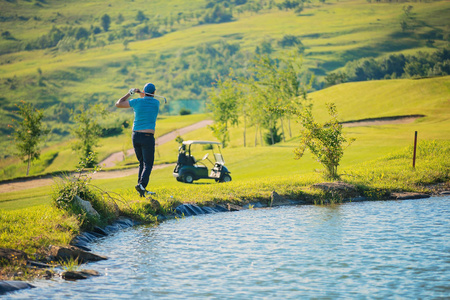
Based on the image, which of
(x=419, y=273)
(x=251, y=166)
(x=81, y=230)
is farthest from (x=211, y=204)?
(x=251, y=166)

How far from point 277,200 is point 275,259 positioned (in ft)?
24.6

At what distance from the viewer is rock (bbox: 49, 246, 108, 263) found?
10119 millimetres

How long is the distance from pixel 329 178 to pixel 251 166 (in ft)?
36.5

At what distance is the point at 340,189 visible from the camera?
18.5m

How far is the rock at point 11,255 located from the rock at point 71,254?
2.07 ft

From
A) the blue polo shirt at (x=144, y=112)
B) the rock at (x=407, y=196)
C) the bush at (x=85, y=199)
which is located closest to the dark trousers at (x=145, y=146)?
the blue polo shirt at (x=144, y=112)

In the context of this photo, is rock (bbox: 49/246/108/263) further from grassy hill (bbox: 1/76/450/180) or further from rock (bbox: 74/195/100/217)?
grassy hill (bbox: 1/76/450/180)

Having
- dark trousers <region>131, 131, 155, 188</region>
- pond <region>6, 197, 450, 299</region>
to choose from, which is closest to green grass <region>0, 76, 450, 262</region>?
dark trousers <region>131, 131, 155, 188</region>

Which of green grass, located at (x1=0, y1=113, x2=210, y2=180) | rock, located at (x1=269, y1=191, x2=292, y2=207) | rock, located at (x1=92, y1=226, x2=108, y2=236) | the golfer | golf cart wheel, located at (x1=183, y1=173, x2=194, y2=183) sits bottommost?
green grass, located at (x1=0, y1=113, x2=210, y2=180)

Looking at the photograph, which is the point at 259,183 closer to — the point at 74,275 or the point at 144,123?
the point at 144,123

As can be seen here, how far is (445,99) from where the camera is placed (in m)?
63.5

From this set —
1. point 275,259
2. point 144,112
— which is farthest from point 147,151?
point 275,259

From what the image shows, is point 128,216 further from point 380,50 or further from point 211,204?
point 380,50

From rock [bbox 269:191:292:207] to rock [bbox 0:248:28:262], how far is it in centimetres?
930
